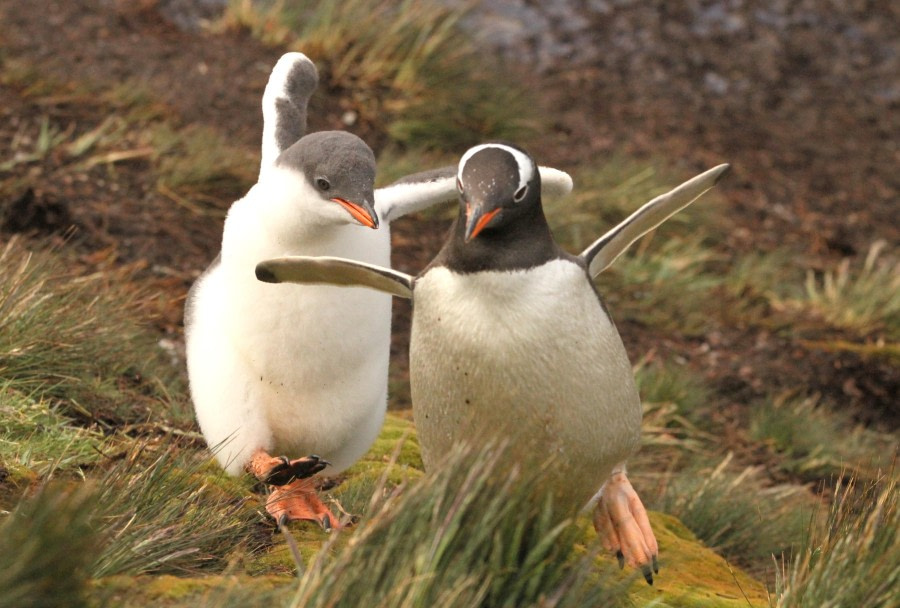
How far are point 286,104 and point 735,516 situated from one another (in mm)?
2354

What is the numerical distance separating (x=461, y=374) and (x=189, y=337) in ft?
4.56

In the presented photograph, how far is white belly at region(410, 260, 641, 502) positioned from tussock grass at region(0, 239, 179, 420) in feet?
5.28

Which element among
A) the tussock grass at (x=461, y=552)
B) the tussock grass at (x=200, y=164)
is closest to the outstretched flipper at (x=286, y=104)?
the tussock grass at (x=461, y=552)

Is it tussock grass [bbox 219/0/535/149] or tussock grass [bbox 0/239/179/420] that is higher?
tussock grass [bbox 0/239/179/420]

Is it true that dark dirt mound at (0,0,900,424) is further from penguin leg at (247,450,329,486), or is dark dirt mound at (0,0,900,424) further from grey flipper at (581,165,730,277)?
grey flipper at (581,165,730,277)

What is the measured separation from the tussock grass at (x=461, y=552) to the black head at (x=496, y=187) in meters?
0.53

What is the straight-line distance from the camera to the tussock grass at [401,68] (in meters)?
8.73

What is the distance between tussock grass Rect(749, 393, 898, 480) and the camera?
6520 millimetres

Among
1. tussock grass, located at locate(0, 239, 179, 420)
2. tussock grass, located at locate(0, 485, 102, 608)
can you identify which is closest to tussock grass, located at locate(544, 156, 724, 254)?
tussock grass, located at locate(0, 239, 179, 420)

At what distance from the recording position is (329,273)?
11.1 feet

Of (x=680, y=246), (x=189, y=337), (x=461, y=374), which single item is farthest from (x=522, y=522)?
(x=680, y=246)

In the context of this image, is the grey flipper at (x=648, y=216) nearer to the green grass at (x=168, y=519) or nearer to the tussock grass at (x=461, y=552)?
the tussock grass at (x=461, y=552)

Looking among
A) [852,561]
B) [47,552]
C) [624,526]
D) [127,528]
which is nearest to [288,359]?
[127,528]

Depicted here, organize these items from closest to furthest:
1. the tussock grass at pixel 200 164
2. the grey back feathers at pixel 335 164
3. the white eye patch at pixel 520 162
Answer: the white eye patch at pixel 520 162
the grey back feathers at pixel 335 164
the tussock grass at pixel 200 164
